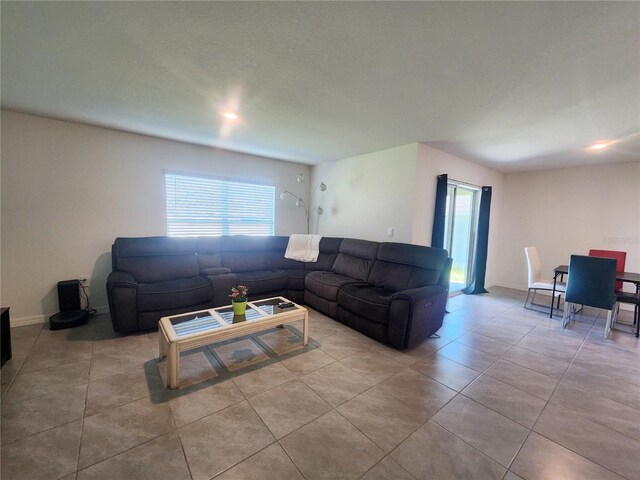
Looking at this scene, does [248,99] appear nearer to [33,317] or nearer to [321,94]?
[321,94]

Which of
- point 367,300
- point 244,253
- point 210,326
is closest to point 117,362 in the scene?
point 210,326

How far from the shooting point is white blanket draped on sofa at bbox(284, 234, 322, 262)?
4.45 m

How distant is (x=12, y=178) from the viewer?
9.43 ft

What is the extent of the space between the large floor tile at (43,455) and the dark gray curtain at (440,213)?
4.11 meters

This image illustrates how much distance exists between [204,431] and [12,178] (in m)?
3.52

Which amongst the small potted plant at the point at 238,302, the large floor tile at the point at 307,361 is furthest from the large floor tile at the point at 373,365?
the small potted plant at the point at 238,302

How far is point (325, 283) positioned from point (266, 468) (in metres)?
2.27

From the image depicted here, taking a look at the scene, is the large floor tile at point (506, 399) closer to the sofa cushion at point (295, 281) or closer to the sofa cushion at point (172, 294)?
the sofa cushion at point (295, 281)

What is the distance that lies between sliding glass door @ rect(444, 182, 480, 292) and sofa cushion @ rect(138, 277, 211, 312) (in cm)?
404

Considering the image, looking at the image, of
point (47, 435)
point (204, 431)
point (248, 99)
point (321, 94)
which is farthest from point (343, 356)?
point (248, 99)

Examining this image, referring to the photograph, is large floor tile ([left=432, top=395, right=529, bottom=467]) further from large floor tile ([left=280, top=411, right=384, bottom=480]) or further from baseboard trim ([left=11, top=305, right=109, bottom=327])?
baseboard trim ([left=11, top=305, right=109, bottom=327])

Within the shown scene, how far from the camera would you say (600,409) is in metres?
1.89

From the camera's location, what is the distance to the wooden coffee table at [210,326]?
1.96 metres

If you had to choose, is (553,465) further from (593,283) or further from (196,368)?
(593,283)
